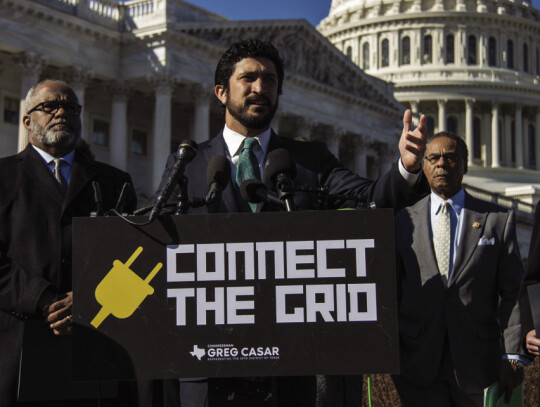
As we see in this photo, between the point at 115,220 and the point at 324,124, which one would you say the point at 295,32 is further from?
the point at 115,220

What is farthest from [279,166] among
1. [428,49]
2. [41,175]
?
[428,49]

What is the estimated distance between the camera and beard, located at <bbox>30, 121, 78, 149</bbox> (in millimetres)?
5258

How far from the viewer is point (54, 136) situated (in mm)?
5258

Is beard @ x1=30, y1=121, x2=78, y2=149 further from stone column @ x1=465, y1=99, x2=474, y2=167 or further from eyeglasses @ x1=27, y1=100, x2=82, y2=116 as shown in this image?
stone column @ x1=465, y1=99, x2=474, y2=167

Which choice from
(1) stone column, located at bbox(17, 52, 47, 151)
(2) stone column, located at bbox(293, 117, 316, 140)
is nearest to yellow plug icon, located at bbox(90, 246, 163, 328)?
(1) stone column, located at bbox(17, 52, 47, 151)

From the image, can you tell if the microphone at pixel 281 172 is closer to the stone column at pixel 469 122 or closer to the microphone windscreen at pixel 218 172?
the microphone windscreen at pixel 218 172

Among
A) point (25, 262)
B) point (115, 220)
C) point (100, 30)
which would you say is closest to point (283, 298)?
point (115, 220)

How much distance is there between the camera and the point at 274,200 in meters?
3.89

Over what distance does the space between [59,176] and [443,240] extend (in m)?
2.58

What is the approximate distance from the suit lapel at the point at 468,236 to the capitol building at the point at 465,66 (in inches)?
3132

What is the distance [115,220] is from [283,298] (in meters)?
0.76

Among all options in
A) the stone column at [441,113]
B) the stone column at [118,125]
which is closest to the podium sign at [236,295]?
the stone column at [118,125]

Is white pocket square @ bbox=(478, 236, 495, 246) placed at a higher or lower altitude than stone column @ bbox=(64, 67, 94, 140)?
lower

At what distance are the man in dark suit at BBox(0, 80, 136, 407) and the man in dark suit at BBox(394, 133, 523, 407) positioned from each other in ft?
6.58
